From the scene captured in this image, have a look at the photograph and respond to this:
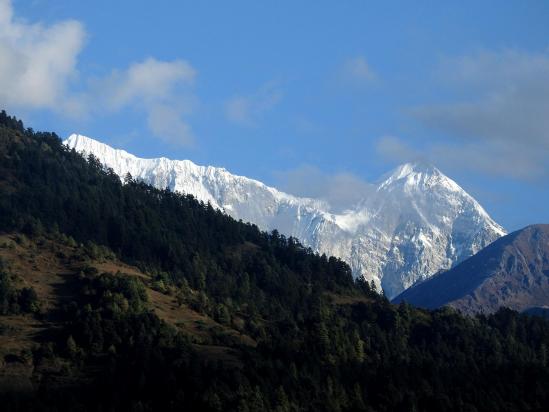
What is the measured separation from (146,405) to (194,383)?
9619 millimetres

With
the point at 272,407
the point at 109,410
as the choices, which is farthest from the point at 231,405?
the point at 109,410

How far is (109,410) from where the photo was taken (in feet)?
621

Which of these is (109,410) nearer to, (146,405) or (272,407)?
(146,405)

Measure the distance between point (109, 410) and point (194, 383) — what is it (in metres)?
16.5

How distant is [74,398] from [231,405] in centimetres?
2563

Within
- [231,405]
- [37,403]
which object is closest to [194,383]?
[231,405]

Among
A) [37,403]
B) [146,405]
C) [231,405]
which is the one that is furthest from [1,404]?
[231,405]

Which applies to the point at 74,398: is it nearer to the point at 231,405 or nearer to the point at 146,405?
the point at 146,405

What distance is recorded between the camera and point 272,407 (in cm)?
19612

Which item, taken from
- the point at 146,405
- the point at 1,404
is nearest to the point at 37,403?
the point at 1,404

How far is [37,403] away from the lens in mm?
189500

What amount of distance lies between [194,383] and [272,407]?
45.0ft

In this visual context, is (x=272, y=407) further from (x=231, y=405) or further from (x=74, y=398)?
(x=74, y=398)

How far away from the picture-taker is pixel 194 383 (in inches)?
7854
